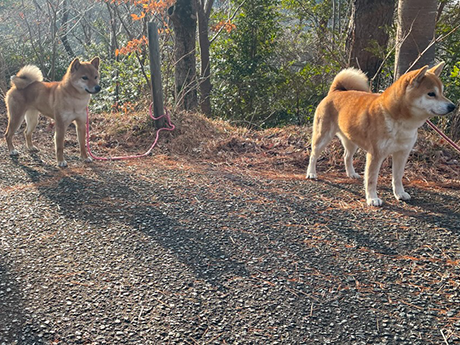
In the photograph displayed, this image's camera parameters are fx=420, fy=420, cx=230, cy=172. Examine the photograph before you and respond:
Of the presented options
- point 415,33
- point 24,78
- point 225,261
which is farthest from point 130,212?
point 415,33

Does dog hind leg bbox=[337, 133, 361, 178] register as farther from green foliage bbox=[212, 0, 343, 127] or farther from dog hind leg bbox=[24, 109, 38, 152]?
green foliage bbox=[212, 0, 343, 127]

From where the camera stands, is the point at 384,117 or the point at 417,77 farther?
the point at 384,117

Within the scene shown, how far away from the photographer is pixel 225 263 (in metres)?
2.96

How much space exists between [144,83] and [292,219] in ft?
21.8

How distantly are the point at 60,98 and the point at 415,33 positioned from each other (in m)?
4.69

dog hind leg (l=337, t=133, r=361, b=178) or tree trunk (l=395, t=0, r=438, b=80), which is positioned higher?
tree trunk (l=395, t=0, r=438, b=80)

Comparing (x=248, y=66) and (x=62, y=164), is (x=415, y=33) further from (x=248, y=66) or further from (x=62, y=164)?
(x=248, y=66)

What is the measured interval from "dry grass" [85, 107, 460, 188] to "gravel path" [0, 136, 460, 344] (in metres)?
0.74

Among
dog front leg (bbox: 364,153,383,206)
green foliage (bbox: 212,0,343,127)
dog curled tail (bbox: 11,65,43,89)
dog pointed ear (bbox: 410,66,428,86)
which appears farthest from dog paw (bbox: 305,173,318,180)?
green foliage (bbox: 212,0,343,127)

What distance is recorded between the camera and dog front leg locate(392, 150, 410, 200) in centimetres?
400

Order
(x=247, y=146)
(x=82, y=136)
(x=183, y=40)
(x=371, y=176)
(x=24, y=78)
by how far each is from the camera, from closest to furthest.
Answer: (x=371, y=176)
(x=82, y=136)
(x=24, y=78)
(x=247, y=146)
(x=183, y=40)

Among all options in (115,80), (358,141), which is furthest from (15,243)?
(115,80)

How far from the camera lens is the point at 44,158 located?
5.90 meters

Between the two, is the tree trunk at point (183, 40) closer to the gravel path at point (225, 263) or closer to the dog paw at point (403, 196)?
the gravel path at point (225, 263)
